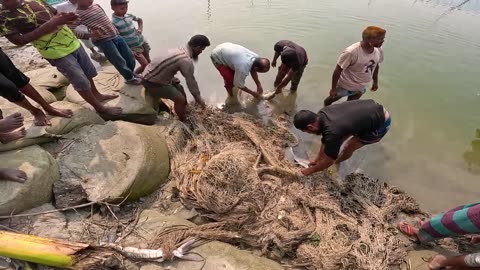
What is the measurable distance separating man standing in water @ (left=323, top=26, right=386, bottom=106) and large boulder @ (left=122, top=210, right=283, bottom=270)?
2.99 meters

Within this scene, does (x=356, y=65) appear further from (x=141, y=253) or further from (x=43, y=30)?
(x=43, y=30)

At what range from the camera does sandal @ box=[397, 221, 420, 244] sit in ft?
12.3

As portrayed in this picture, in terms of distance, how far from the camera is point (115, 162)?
3793 millimetres

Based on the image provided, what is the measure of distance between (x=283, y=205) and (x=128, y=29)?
3868mm

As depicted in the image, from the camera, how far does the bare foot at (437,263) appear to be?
3307 millimetres

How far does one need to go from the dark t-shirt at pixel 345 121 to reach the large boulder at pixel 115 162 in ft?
7.05

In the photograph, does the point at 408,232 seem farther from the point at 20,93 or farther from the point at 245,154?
the point at 20,93

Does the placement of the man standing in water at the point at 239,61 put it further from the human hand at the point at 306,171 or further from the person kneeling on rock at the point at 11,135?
the person kneeling on rock at the point at 11,135

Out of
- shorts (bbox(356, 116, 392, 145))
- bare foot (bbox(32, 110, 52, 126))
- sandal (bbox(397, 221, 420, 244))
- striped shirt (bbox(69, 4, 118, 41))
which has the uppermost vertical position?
striped shirt (bbox(69, 4, 118, 41))

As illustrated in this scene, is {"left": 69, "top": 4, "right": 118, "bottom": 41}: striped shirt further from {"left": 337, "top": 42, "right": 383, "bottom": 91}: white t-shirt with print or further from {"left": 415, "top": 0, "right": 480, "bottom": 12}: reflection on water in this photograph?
{"left": 415, "top": 0, "right": 480, "bottom": 12}: reflection on water

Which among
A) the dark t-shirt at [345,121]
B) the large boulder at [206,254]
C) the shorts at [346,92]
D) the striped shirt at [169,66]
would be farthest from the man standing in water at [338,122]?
the striped shirt at [169,66]

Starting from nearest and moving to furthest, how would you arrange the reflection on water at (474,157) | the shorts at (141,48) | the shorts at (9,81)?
1. the shorts at (9,81)
2. the reflection on water at (474,157)
3. the shorts at (141,48)

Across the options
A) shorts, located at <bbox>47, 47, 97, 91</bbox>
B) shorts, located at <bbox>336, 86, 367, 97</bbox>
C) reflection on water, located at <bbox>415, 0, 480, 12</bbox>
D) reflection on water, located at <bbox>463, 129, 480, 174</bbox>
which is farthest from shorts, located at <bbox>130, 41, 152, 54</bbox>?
reflection on water, located at <bbox>415, 0, 480, 12</bbox>

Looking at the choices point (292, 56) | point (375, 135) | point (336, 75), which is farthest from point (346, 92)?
point (375, 135)
